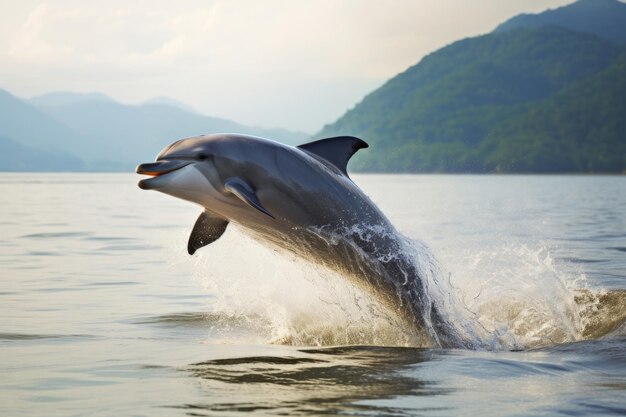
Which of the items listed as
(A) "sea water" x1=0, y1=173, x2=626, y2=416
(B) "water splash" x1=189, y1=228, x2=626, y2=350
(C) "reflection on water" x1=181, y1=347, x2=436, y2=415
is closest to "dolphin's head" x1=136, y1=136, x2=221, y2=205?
(A) "sea water" x1=0, y1=173, x2=626, y2=416

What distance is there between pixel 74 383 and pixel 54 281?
27.6 feet

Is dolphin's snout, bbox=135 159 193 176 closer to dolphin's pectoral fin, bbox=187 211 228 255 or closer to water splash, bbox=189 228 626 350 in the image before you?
dolphin's pectoral fin, bbox=187 211 228 255

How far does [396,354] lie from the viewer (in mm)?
9328

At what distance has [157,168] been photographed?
8.74 m

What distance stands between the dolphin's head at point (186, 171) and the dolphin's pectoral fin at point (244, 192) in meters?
0.24

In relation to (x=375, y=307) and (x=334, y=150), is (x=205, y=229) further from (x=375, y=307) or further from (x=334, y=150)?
(x=375, y=307)

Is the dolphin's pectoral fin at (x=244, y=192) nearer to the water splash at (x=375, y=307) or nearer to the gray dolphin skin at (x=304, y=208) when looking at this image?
the gray dolphin skin at (x=304, y=208)

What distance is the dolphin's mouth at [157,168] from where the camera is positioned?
8.65 metres

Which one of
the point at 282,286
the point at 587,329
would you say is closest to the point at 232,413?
the point at 282,286

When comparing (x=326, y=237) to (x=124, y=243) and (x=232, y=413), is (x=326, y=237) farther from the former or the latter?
(x=124, y=243)

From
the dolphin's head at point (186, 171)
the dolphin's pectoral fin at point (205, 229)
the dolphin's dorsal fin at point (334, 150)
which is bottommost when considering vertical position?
the dolphin's pectoral fin at point (205, 229)

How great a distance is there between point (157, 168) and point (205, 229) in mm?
1258

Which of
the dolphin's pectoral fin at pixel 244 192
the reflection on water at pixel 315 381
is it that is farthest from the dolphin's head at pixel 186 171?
the reflection on water at pixel 315 381

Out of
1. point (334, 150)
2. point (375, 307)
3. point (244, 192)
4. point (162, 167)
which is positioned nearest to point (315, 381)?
point (244, 192)
